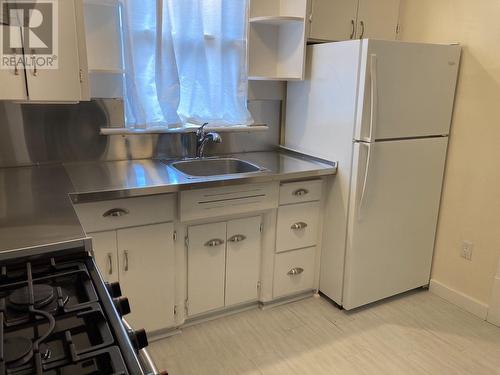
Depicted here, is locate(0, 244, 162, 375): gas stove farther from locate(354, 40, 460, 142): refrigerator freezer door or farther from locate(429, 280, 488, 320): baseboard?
locate(429, 280, 488, 320): baseboard

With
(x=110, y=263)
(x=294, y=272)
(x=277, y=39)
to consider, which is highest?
(x=277, y=39)

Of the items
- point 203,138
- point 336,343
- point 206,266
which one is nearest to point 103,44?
point 203,138

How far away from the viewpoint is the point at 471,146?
2.54 metres

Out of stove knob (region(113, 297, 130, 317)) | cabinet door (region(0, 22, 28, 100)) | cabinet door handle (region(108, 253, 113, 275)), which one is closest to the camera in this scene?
stove knob (region(113, 297, 130, 317))

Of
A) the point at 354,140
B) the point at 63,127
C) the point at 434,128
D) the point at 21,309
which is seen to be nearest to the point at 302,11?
the point at 354,140

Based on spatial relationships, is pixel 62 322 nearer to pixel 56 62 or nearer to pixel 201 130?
pixel 56 62

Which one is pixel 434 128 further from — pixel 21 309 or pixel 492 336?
pixel 21 309

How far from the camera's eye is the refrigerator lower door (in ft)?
7.88

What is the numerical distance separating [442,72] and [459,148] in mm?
490

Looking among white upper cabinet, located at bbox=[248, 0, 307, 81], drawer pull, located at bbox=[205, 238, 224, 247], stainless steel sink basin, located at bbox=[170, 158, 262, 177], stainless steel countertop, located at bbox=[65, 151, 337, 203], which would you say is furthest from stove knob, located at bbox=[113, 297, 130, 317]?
white upper cabinet, located at bbox=[248, 0, 307, 81]

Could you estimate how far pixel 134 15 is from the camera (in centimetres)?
226

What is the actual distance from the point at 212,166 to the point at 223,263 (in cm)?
64

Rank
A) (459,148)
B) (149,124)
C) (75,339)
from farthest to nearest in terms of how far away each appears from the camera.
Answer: (459,148) < (149,124) < (75,339)

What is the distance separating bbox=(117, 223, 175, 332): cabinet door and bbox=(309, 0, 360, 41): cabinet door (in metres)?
1.49
